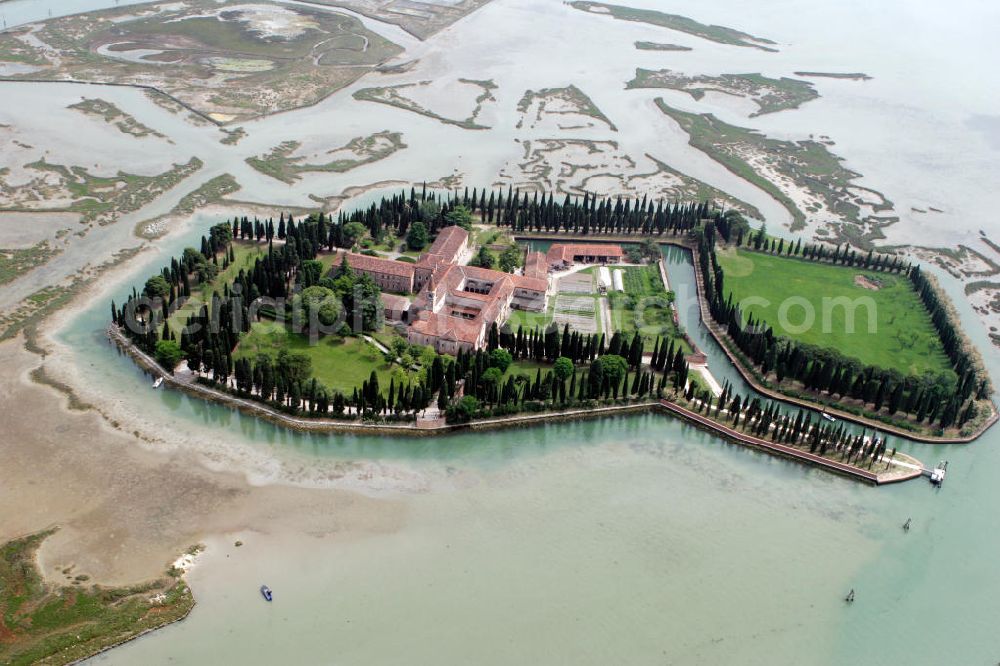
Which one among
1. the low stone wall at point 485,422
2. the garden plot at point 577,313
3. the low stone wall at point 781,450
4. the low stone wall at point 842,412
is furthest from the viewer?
the garden plot at point 577,313

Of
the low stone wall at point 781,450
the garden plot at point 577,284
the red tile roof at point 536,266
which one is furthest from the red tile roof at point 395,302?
the low stone wall at point 781,450

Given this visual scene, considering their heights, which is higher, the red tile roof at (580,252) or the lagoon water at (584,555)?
the red tile roof at (580,252)

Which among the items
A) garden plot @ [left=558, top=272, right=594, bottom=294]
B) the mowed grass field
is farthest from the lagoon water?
garden plot @ [left=558, top=272, right=594, bottom=294]

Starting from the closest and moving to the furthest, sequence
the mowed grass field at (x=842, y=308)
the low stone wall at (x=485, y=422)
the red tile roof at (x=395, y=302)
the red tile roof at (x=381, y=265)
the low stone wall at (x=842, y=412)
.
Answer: the low stone wall at (x=485, y=422), the low stone wall at (x=842, y=412), the mowed grass field at (x=842, y=308), the red tile roof at (x=395, y=302), the red tile roof at (x=381, y=265)

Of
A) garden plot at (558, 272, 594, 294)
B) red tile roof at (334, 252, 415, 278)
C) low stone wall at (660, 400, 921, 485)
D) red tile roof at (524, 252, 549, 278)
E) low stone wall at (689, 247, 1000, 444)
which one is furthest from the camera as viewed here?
garden plot at (558, 272, 594, 294)

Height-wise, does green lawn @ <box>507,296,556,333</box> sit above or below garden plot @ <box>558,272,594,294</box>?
below

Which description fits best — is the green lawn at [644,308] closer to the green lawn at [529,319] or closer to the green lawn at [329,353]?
the green lawn at [529,319]

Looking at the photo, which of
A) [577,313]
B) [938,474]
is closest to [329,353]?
[577,313]

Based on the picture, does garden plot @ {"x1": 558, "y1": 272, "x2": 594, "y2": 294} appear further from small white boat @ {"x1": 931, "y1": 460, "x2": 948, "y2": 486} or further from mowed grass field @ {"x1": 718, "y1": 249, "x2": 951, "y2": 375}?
small white boat @ {"x1": 931, "y1": 460, "x2": 948, "y2": 486}
